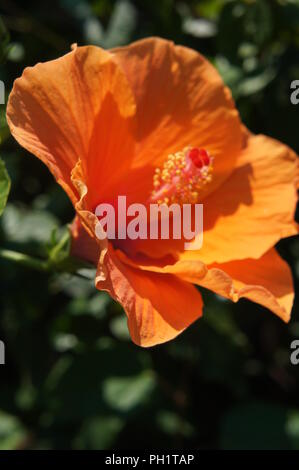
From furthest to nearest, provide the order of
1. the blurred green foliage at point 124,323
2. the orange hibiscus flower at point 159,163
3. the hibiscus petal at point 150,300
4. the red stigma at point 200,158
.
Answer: the blurred green foliage at point 124,323 < the red stigma at point 200,158 < the orange hibiscus flower at point 159,163 < the hibiscus petal at point 150,300

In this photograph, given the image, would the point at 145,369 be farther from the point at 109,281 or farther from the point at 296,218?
the point at 109,281

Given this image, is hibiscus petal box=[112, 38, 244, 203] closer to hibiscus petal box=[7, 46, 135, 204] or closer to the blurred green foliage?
hibiscus petal box=[7, 46, 135, 204]

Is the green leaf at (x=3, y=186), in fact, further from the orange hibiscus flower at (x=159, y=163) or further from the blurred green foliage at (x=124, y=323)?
the blurred green foliage at (x=124, y=323)

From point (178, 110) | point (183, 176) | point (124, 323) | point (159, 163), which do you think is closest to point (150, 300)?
point (183, 176)

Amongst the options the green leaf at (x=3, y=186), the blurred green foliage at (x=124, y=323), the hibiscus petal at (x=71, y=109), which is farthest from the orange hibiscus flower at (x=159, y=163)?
the blurred green foliage at (x=124, y=323)

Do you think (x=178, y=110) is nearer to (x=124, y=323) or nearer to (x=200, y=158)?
(x=200, y=158)

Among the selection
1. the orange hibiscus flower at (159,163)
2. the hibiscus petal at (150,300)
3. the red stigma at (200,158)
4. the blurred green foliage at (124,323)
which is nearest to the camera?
the hibiscus petal at (150,300)

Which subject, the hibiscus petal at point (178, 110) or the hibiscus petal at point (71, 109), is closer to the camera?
the hibiscus petal at point (71, 109)
